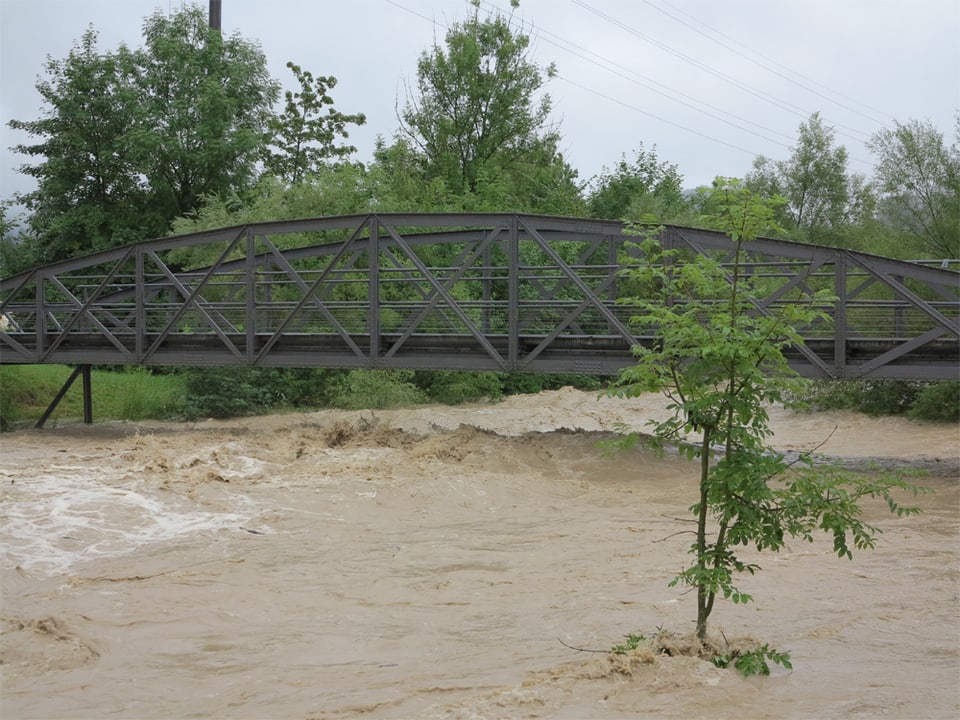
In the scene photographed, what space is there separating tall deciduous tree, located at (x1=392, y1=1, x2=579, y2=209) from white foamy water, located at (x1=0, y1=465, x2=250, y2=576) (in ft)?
76.3

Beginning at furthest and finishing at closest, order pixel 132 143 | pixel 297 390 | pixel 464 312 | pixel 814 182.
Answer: pixel 814 182 → pixel 132 143 → pixel 297 390 → pixel 464 312

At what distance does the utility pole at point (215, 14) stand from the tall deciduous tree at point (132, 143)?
2215 mm

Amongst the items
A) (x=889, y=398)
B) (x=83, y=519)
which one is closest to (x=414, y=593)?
(x=83, y=519)

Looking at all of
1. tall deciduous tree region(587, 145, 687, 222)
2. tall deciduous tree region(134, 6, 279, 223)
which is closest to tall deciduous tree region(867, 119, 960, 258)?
tall deciduous tree region(587, 145, 687, 222)

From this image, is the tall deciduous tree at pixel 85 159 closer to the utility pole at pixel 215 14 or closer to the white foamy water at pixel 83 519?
the utility pole at pixel 215 14

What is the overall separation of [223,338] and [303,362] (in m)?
1.67

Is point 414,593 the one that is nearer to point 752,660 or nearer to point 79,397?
point 752,660

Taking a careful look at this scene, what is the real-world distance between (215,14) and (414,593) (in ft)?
111

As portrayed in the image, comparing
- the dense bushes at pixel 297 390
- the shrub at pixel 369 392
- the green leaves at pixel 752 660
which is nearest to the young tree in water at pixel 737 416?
the green leaves at pixel 752 660

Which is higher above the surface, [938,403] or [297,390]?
[938,403]

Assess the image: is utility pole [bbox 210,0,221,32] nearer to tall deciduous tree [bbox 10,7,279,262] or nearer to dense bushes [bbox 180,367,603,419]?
tall deciduous tree [bbox 10,7,279,262]

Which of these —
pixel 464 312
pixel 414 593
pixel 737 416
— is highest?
pixel 464 312

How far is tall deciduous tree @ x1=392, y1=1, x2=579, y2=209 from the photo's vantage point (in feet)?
118

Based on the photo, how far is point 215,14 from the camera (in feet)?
127
